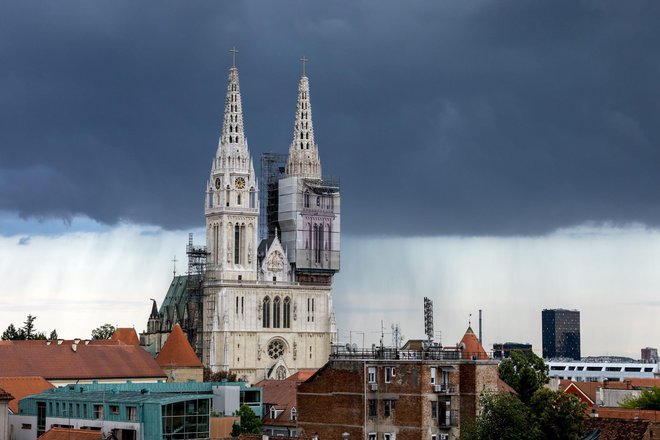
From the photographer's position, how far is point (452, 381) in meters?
83.4

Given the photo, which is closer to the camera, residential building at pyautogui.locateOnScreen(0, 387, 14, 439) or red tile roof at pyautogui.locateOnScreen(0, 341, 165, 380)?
residential building at pyautogui.locateOnScreen(0, 387, 14, 439)

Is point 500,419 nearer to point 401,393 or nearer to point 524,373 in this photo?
point 401,393

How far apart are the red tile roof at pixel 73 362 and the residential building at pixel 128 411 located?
27147 millimetres

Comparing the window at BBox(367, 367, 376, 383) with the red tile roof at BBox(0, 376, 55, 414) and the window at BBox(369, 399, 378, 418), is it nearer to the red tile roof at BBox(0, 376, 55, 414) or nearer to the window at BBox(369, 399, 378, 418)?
the window at BBox(369, 399, 378, 418)

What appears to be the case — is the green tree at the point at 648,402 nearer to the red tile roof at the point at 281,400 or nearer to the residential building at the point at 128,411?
the red tile roof at the point at 281,400

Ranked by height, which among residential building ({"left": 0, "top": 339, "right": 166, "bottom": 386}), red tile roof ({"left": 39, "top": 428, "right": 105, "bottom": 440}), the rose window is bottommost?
red tile roof ({"left": 39, "top": 428, "right": 105, "bottom": 440})

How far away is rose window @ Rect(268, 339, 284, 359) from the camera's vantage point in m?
199

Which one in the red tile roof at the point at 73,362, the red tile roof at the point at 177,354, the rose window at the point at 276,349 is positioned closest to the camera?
the red tile roof at the point at 73,362

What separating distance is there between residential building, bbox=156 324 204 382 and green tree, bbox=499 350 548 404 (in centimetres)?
6616

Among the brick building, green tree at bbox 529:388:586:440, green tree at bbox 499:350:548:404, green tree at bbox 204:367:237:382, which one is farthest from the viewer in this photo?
green tree at bbox 204:367:237:382

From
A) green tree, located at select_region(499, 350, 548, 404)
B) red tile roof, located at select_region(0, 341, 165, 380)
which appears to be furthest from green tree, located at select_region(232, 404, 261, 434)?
red tile roof, located at select_region(0, 341, 165, 380)

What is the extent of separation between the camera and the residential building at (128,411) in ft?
309

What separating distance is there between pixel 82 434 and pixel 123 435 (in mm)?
6767

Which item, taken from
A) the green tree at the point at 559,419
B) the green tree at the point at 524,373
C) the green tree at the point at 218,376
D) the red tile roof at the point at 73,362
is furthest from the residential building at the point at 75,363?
the green tree at the point at 559,419
